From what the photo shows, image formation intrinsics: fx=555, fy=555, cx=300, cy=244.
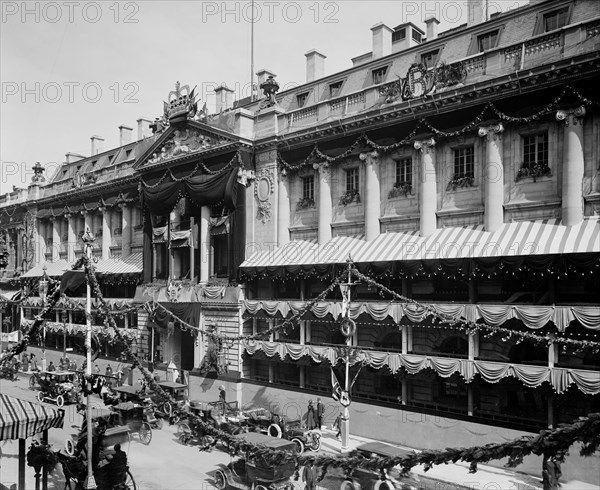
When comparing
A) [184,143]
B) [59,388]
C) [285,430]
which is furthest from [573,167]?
[59,388]

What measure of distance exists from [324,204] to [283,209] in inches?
130

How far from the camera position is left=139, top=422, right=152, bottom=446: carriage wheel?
25.5 meters

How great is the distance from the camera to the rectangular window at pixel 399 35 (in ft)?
125

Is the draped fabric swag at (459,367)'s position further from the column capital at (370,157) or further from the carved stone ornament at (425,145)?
the carved stone ornament at (425,145)

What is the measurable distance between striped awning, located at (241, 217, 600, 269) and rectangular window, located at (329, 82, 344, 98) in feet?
37.3

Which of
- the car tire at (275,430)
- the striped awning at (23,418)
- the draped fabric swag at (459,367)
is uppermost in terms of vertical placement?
the striped awning at (23,418)

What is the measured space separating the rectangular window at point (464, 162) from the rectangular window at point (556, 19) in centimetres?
767

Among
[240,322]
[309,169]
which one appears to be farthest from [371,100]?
[240,322]

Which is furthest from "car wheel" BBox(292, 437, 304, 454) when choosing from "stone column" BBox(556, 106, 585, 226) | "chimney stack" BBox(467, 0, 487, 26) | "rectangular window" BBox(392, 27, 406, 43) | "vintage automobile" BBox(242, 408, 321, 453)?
"rectangular window" BBox(392, 27, 406, 43)

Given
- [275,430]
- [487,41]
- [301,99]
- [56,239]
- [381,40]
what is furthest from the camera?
[56,239]

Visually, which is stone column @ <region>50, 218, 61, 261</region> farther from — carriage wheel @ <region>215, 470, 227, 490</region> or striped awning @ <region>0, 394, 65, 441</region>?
striped awning @ <region>0, 394, 65, 441</region>

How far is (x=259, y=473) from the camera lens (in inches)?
682

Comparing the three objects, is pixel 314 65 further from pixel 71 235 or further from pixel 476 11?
pixel 71 235

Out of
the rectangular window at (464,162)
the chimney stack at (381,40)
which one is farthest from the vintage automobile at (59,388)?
the chimney stack at (381,40)
